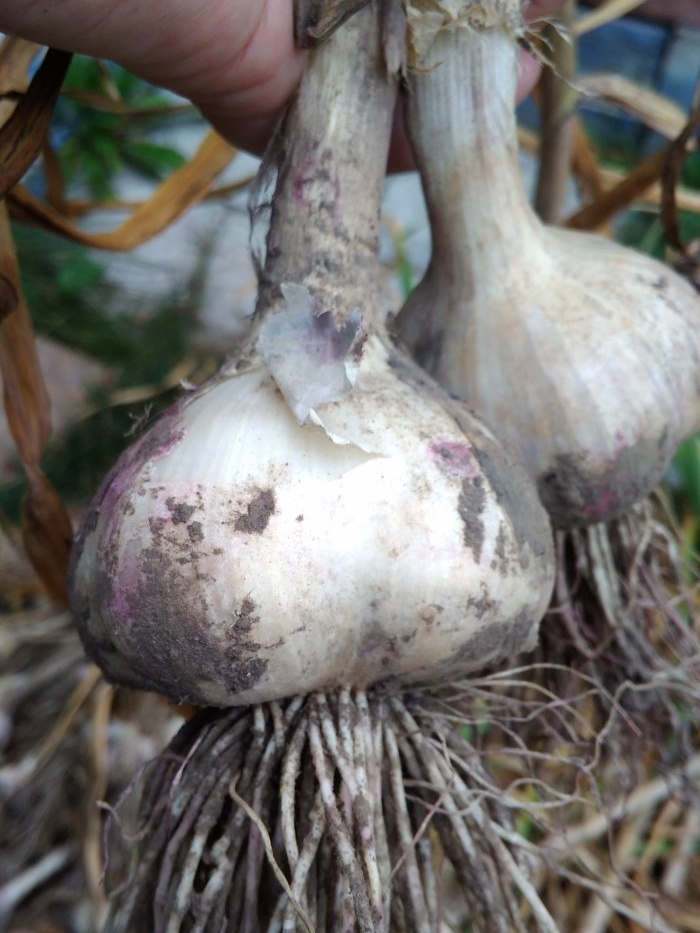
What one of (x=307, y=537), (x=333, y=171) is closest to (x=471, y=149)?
(x=333, y=171)

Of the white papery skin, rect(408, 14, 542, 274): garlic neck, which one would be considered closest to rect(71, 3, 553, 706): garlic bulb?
the white papery skin

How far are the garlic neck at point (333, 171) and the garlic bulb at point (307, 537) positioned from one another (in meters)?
0.03

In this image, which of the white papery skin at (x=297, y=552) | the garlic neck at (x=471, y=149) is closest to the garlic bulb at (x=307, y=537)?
the white papery skin at (x=297, y=552)

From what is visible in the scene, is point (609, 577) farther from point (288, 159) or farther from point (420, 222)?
point (420, 222)

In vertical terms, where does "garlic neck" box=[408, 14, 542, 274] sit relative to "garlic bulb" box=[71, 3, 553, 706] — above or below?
above

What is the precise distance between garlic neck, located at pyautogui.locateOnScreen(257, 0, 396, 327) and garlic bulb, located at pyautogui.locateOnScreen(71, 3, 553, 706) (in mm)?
28

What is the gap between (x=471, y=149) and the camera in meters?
0.61

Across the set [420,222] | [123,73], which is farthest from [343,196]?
[420,222]

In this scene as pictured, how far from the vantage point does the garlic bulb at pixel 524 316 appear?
0.59 meters

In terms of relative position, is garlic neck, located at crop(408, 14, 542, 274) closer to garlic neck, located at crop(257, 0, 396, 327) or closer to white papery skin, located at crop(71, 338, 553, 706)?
garlic neck, located at crop(257, 0, 396, 327)

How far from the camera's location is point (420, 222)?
5.67ft

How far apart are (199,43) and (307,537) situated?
0.29m

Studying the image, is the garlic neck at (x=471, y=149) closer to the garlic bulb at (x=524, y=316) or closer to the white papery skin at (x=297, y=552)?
the garlic bulb at (x=524, y=316)

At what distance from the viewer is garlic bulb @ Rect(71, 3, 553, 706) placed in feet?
1.54
